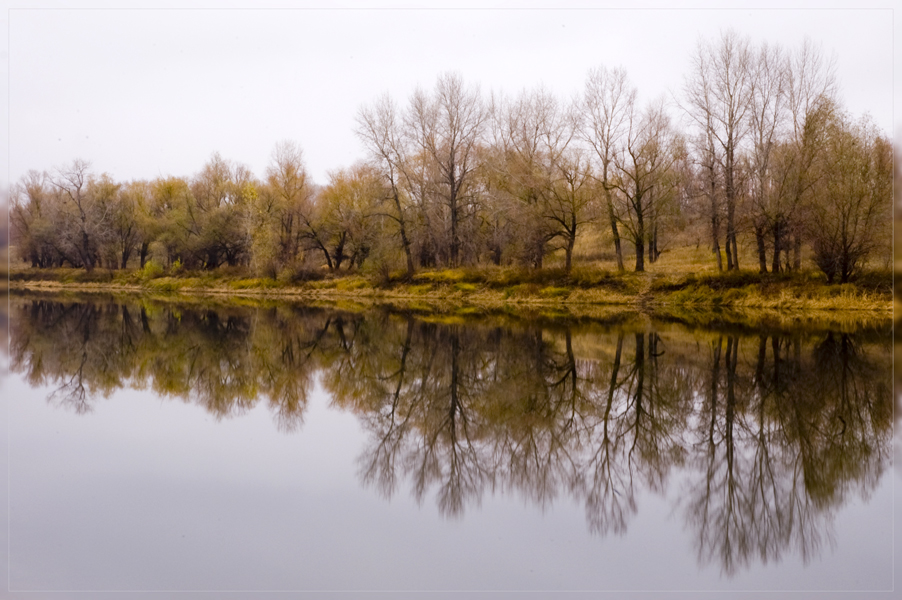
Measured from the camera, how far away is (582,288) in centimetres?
3919

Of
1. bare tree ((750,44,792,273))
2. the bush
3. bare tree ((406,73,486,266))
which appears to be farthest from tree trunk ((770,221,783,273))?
the bush

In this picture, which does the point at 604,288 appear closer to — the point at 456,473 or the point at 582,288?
the point at 582,288

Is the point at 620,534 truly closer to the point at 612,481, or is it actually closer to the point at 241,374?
the point at 612,481

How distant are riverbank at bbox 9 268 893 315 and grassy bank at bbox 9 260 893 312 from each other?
4cm

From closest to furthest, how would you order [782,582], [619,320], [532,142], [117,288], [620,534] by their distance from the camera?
[782,582]
[620,534]
[619,320]
[532,142]
[117,288]

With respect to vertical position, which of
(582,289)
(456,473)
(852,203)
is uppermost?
(852,203)

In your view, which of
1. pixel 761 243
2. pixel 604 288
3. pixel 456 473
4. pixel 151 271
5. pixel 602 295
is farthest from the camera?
pixel 151 271

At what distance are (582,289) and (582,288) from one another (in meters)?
0.09

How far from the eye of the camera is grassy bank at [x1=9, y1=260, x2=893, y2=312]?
1228 inches

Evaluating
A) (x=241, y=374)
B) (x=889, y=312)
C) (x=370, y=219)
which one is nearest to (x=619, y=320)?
(x=889, y=312)

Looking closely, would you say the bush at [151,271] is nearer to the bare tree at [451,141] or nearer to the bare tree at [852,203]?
the bare tree at [451,141]

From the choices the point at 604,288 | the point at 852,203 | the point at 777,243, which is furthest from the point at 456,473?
the point at 604,288

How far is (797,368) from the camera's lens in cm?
1487

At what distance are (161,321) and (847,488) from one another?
2684 cm
